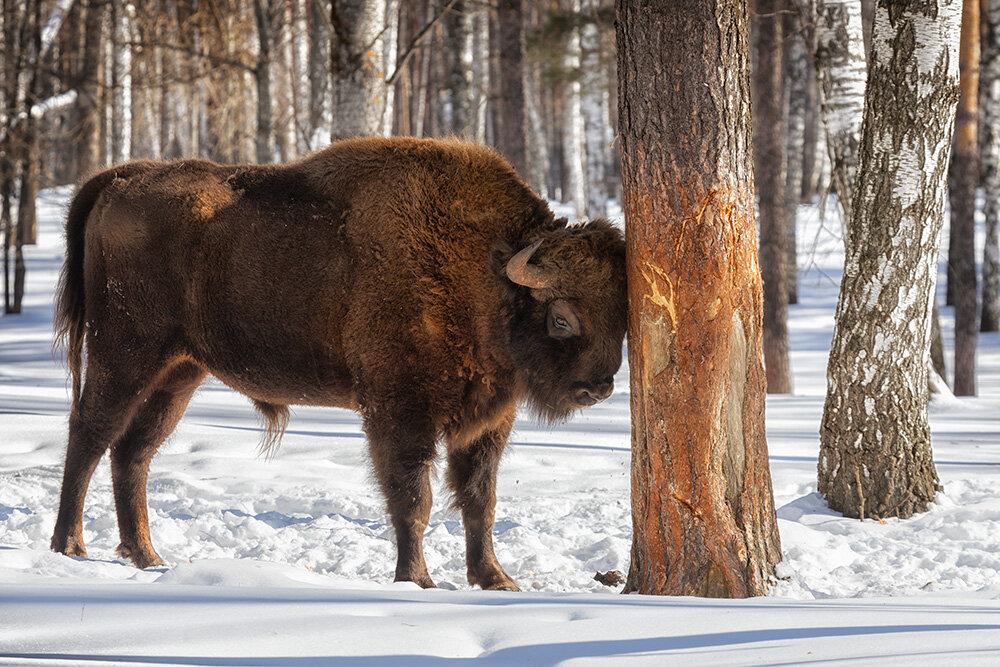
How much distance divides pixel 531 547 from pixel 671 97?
7.86ft

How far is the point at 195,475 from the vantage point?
19.8 feet

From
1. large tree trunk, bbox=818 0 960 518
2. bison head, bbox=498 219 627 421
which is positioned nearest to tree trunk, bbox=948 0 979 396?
large tree trunk, bbox=818 0 960 518

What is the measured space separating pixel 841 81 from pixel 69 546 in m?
5.65

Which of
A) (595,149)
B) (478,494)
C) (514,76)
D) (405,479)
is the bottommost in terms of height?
(478,494)

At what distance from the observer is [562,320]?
411 cm

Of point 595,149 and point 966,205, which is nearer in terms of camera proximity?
point 966,205

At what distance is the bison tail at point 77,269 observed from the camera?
15.9 ft

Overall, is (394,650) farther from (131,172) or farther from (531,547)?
(131,172)

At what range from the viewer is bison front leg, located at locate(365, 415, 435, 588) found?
4.10 m

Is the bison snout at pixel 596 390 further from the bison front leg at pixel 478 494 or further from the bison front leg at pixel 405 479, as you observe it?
the bison front leg at pixel 405 479

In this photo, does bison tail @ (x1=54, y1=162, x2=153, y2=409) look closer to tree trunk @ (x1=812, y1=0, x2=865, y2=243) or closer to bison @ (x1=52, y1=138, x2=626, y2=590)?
bison @ (x1=52, y1=138, x2=626, y2=590)

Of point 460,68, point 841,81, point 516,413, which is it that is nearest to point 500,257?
point 516,413

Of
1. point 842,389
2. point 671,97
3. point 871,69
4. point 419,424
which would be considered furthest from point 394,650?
point 871,69

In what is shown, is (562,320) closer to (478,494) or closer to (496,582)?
(478,494)
